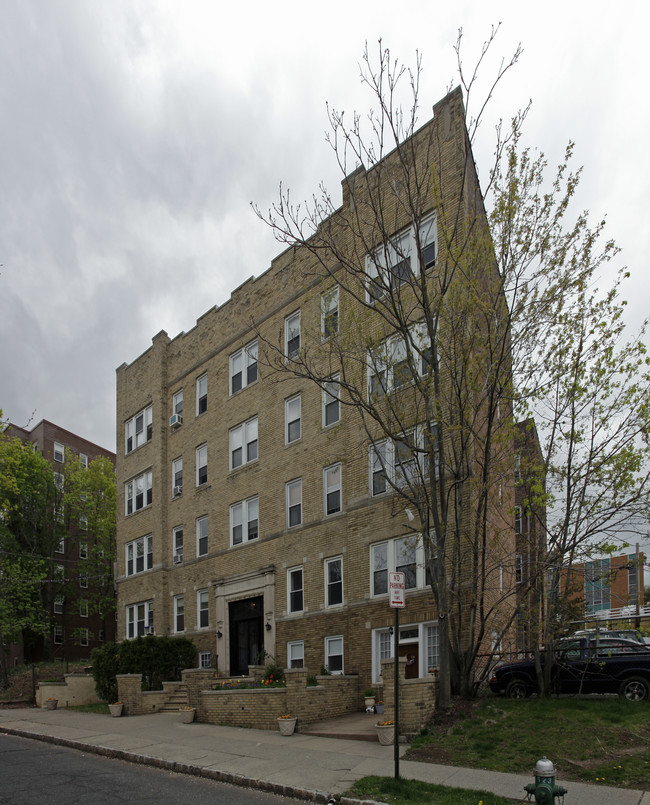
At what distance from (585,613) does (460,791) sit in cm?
681

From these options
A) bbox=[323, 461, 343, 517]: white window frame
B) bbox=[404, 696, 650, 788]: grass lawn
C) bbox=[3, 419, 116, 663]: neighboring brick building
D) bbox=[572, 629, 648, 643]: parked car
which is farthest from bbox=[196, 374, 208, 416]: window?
bbox=[3, 419, 116, 663]: neighboring brick building

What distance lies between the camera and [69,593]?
161 feet

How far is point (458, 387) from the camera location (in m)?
14.4

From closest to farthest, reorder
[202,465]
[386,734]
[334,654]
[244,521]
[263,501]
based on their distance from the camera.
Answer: [386,734]
[334,654]
[263,501]
[244,521]
[202,465]

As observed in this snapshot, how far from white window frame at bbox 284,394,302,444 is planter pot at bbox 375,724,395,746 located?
1071 centimetres

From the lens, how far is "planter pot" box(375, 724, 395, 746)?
1330 centimetres

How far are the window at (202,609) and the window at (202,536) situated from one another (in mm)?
1452

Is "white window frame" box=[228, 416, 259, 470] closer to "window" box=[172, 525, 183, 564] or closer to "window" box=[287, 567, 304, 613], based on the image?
"window" box=[287, 567, 304, 613]

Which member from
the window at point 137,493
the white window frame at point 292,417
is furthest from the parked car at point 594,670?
the window at point 137,493

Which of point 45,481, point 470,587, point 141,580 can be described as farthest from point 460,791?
point 45,481

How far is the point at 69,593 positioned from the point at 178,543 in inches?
964

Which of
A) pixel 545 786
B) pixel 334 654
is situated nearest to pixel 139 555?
pixel 334 654

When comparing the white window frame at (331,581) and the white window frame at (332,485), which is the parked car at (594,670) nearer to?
the white window frame at (331,581)

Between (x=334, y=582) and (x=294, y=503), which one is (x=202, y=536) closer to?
(x=294, y=503)
